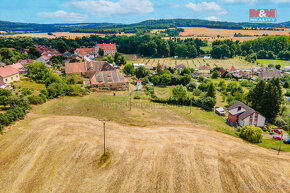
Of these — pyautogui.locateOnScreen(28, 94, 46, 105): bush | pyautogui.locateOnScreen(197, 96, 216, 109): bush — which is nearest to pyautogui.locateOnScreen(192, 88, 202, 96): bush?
pyautogui.locateOnScreen(197, 96, 216, 109): bush

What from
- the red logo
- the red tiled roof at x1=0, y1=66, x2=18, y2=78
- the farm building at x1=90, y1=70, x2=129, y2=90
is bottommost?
the farm building at x1=90, y1=70, x2=129, y2=90

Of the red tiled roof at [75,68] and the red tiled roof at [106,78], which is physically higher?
the red tiled roof at [75,68]

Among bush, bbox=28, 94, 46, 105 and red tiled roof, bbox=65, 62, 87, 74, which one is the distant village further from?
bush, bbox=28, 94, 46, 105

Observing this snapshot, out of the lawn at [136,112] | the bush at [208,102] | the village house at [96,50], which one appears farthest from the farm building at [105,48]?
the bush at [208,102]

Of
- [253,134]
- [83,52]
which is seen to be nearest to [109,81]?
[253,134]

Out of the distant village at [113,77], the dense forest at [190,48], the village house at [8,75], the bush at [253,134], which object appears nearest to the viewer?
the bush at [253,134]

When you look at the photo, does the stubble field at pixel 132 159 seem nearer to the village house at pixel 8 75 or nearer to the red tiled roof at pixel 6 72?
the village house at pixel 8 75

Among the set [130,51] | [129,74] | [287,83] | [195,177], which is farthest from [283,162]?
[130,51]

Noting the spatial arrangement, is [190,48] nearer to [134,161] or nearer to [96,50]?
[96,50]

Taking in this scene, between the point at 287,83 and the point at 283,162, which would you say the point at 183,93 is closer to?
the point at 283,162
